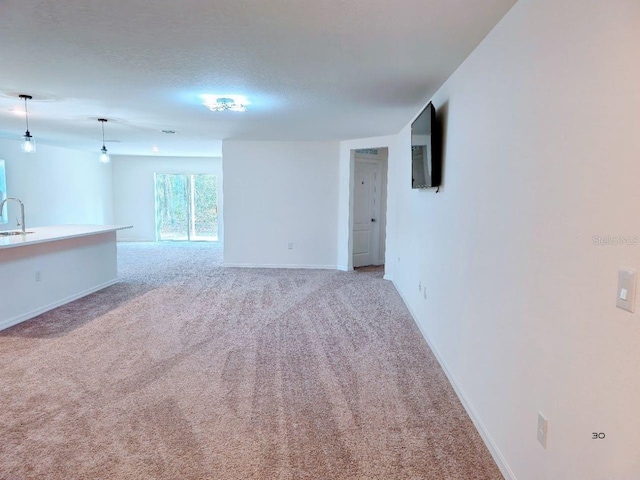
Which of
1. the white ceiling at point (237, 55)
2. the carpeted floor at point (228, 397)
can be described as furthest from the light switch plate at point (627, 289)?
the white ceiling at point (237, 55)

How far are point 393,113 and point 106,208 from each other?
882cm

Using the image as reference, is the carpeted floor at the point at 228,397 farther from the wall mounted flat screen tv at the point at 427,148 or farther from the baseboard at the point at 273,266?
the baseboard at the point at 273,266

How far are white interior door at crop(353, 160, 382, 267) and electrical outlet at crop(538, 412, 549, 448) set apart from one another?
19.5 ft

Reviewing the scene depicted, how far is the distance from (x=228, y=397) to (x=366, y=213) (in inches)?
216

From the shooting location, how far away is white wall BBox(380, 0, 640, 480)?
1.16 m

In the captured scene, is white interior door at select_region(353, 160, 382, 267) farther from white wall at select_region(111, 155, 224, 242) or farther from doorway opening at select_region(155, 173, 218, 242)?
doorway opening at select_region(155, 173, 218, 242)

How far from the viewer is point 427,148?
3.34m

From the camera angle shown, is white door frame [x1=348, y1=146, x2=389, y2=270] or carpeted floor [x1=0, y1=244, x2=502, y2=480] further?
white door frame [x1=348, y1=146, x2=389, y2=270]

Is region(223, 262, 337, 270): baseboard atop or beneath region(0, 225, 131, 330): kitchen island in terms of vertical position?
beneath

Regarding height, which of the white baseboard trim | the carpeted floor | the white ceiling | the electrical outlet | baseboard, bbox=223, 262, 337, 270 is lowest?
the carpeted floor

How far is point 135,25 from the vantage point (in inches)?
87.5

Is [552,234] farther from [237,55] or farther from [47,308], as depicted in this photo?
[47,308]

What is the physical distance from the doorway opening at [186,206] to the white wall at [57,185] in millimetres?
1351

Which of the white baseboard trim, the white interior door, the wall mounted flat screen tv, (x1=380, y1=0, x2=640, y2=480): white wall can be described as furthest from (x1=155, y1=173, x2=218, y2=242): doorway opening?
(x1=380, y1=0, x2=640, y2=480): white wall
